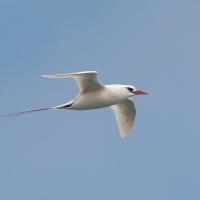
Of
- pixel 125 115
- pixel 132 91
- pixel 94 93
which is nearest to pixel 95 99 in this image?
pixel 94 93

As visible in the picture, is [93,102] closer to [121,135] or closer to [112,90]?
[112,90]

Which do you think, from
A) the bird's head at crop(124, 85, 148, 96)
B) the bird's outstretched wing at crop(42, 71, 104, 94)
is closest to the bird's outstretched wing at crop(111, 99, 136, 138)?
the bird's head at crop(124, 85, 148, 96)

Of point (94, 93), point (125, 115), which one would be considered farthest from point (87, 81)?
point (125, 115)

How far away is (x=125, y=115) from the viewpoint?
85.7 ft

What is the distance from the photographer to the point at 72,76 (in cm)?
2150

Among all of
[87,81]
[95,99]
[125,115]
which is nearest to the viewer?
[87,81]

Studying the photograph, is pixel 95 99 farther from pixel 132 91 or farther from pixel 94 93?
pixel 132 91

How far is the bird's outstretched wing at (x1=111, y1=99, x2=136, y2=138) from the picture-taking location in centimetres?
2598

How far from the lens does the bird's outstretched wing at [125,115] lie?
26.0m

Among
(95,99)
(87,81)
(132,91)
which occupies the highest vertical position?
(132,91)

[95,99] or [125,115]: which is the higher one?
[125,115]

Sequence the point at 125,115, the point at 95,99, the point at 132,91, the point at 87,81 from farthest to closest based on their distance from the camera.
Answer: the point at 125,115 → the point at 132,91 → the point at 95,99 → the point at 87,81

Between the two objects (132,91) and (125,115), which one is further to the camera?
(125,115)

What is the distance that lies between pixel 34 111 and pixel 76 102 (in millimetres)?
1876
